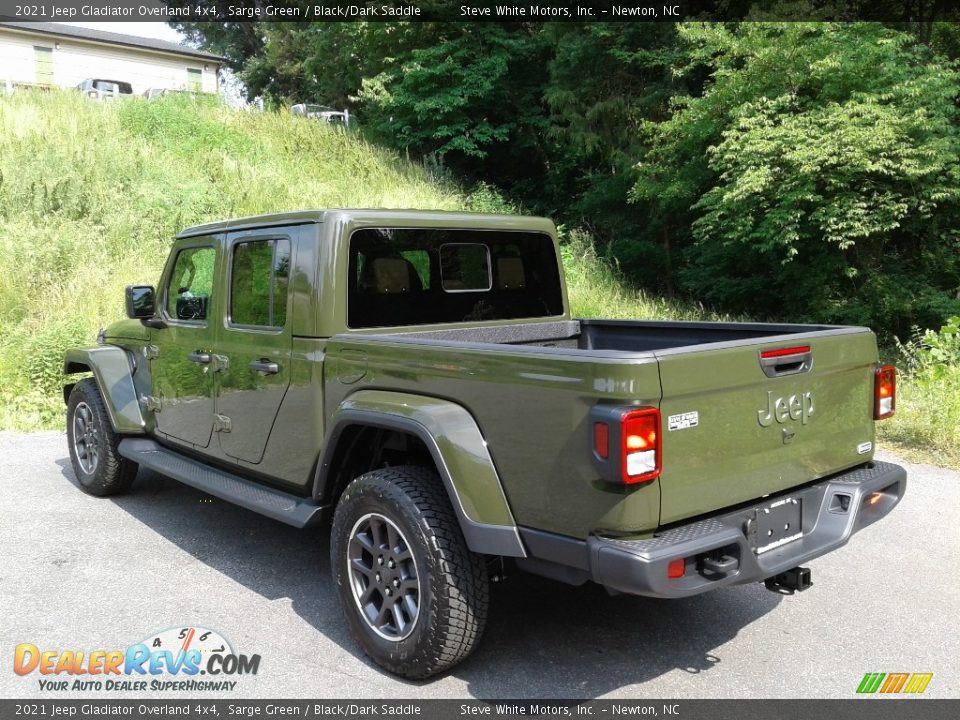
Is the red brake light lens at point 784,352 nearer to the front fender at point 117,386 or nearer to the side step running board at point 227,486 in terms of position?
the side step running board at point 227,486

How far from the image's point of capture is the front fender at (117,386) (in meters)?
5.36

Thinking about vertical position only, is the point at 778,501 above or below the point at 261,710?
above

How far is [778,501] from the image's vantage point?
10.3ft

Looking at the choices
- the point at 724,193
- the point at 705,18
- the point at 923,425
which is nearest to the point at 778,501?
the point at 923,425

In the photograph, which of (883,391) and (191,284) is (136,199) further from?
(883,391)

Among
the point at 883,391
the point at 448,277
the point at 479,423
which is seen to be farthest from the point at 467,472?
the point at 883,391

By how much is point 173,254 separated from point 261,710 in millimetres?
3211

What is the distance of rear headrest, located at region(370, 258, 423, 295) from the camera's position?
4.04m

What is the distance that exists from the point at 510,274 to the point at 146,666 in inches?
109

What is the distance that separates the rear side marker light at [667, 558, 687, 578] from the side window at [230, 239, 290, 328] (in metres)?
Result: 2.30

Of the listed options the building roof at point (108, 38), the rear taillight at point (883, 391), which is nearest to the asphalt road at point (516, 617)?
the rear taillight at point (883, 391)

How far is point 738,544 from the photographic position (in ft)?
9.34

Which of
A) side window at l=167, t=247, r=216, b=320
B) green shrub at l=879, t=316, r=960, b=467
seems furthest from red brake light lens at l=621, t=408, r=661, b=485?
green shrub at l=879, t=316, r=960, b=467

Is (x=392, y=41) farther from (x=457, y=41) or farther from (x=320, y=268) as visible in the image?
(x=320, y=268)
